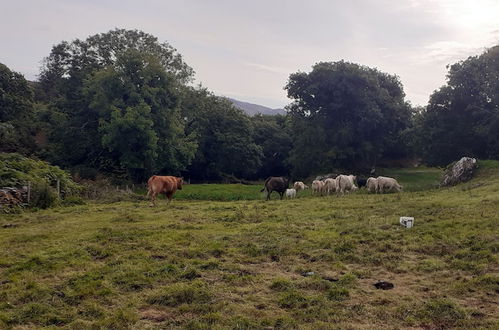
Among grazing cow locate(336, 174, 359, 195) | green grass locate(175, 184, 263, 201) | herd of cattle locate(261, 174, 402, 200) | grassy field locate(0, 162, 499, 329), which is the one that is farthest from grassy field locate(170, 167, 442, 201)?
grassy field locate(0, 162, 499, 329)

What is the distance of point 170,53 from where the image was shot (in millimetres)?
47844

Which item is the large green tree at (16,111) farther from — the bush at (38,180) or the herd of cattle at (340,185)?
the herd of cattle at (340,185)

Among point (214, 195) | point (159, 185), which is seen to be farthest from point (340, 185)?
point (159, 185)

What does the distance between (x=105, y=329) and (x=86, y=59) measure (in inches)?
1701

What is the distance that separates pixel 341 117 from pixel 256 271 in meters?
37.9

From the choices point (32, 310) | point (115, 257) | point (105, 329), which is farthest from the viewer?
point (115, 257)

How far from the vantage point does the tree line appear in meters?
35.2

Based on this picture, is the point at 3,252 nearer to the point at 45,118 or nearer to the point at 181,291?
the point at 181,291

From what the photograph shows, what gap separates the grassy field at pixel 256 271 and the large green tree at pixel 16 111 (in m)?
23.7

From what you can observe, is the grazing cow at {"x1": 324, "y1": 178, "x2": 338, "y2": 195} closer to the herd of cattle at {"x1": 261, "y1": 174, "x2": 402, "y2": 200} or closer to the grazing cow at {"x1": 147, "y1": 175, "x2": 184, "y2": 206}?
the herd of cattle at {"x1": 261, "y1": 174, "x2": 402, "y2": 200}

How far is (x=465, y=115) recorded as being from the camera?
36000mm

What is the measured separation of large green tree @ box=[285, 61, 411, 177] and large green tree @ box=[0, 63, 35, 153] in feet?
81.1

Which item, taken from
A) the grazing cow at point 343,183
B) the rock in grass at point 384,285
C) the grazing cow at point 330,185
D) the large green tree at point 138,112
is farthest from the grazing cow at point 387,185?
the rock in grass at point 384,285

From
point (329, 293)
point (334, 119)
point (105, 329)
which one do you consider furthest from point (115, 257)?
point (334, 119)
